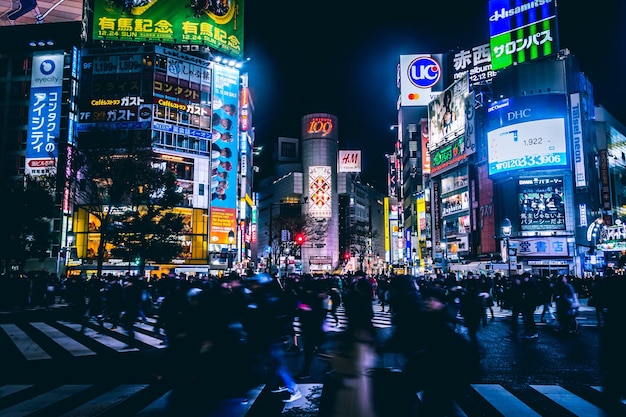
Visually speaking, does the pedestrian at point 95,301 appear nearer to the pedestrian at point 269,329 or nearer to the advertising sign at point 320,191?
the pedestrian at point 269,329

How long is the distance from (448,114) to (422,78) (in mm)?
21997

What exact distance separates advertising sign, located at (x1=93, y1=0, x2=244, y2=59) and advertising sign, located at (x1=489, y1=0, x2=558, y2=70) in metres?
30.3

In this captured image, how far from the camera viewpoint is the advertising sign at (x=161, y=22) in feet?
176

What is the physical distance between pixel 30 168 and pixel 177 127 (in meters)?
14.4

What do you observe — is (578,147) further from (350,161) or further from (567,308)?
(350,161)

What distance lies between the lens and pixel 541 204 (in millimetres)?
45812

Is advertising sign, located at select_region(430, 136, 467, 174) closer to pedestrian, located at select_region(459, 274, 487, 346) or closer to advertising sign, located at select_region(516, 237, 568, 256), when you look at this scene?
advertising sign, located at select_region(516, 237, 568, 256)

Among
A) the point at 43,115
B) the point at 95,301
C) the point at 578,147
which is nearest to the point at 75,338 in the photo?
the point at 95,301

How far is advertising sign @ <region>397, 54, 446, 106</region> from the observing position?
7700 centimetres

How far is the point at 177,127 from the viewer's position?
51875 mm

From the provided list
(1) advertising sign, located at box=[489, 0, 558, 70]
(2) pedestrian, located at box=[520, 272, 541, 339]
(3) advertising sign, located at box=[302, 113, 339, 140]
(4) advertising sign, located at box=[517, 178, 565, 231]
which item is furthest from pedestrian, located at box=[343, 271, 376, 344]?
(3) advertising sign, located at box=[302, 113, 339, 140]

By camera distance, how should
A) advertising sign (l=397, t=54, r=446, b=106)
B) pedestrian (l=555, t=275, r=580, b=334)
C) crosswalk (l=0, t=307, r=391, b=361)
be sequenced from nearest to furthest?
crosswalk (l=0, t=307, r=391, b=361) → pedestrian (l=555, t=275, r=580, b=334) → advertising sign (l=397, t=54, r=446, b=106)

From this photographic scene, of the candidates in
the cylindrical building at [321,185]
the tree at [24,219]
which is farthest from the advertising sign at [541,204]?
the cylindrical building at [321,185]

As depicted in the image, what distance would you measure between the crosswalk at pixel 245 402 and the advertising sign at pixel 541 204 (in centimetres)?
4160
